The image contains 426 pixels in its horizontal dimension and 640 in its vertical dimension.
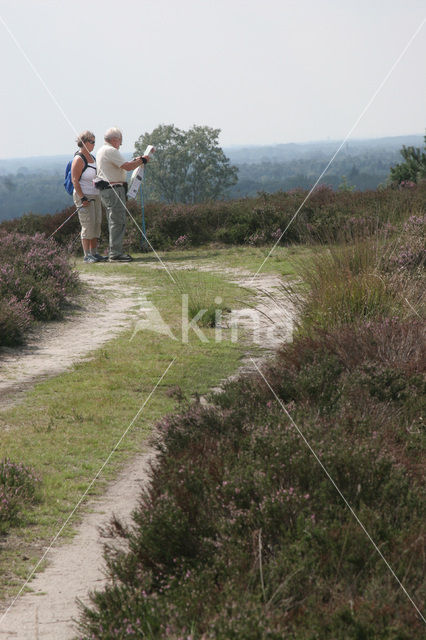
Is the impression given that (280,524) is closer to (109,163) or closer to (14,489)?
(14,489)

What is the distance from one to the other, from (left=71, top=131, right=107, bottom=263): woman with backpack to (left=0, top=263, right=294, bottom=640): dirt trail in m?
3.15

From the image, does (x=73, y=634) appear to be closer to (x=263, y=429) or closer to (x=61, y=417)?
(x=263, y=429)

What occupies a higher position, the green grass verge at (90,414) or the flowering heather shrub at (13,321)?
the flowering heather shrub at (13,321)

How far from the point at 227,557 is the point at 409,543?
70cm

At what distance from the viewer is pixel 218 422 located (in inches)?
168

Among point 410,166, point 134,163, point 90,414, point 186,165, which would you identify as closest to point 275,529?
point 90,414

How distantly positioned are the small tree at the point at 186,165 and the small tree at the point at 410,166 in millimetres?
64657

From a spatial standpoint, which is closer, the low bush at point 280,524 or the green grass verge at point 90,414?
the low bush at point 280,524

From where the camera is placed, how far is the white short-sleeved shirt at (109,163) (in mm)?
12484

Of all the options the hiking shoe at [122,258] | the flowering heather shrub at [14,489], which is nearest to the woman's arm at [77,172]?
the hiking shoe at [122,258]

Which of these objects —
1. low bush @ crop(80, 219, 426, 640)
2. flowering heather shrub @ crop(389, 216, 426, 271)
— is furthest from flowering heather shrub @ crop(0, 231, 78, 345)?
low bush @ crop(80, 219, 426, 640)

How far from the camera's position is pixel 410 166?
28.1m

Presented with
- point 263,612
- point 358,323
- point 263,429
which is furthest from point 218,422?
point 358,323
